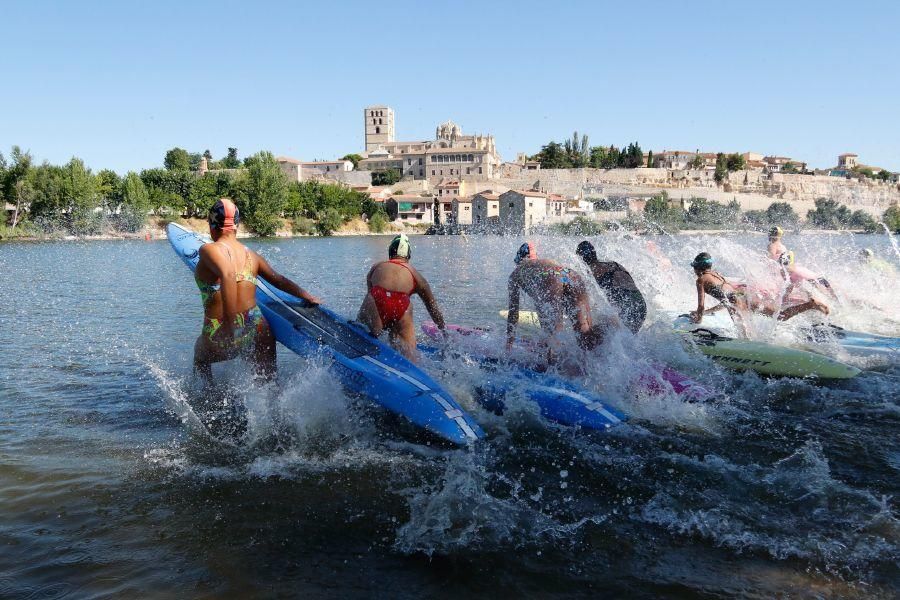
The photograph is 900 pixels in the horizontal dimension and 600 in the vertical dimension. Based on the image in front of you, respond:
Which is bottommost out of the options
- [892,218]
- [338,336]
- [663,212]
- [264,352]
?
[892,218]

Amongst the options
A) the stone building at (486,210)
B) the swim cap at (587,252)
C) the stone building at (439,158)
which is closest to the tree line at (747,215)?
the stone building at (486,210)

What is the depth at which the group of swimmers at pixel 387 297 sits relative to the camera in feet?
19.9

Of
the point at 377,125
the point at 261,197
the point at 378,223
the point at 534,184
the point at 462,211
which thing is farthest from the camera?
the point at 377,125

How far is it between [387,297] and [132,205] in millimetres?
73977

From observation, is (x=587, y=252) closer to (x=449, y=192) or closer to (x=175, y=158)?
(x=449, y=192)

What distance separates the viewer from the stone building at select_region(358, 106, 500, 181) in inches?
5094

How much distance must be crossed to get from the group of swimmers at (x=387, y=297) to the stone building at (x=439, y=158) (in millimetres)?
121831

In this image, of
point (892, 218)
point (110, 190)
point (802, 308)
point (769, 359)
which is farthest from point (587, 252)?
point (892, 218)

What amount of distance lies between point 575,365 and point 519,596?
4.36 m

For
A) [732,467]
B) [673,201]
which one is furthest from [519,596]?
[673,201]

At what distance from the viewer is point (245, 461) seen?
18.8 ft

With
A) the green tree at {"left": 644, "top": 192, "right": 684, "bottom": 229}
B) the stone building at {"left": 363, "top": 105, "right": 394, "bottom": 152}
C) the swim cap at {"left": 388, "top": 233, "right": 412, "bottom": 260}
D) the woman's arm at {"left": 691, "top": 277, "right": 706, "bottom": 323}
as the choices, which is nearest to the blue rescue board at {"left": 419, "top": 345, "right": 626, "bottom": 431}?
the swim cap at {"left": 388, "top": 233, "right": 412, "bottom": 260}

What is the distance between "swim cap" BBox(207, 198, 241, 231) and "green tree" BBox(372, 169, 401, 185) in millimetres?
127218

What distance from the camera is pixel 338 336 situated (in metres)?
6.93
